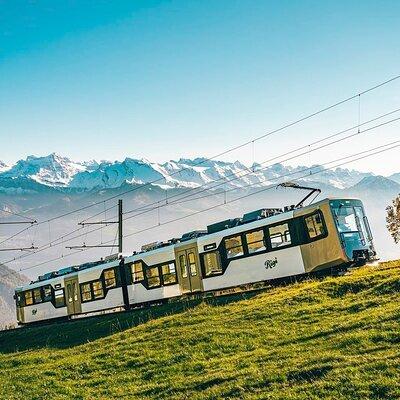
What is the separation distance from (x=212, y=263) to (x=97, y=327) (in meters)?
7.16

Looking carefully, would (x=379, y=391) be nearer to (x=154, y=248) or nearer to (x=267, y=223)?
(x=267, y=223)

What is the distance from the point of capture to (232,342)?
15.6m

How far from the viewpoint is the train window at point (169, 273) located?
30750 mm

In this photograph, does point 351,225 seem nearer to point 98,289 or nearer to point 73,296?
point 98,289

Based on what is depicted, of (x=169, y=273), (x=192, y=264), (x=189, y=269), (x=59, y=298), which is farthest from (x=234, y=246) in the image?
(x=59, y=298)

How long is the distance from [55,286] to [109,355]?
2369 cm

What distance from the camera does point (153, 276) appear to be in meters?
31.9

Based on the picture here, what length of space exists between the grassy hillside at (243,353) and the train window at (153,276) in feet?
22.0

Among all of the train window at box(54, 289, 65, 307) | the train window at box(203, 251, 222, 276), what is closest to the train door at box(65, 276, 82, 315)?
the train window at box(54, 289, 65, 307)

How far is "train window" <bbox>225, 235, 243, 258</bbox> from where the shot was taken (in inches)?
1066

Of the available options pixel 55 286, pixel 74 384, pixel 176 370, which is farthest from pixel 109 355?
pixel 55 286

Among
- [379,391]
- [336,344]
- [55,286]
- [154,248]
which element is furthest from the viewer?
[55,286]

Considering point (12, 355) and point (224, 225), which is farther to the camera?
point (224, 225)

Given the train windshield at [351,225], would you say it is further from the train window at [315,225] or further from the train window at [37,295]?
the train window at [37,295]
